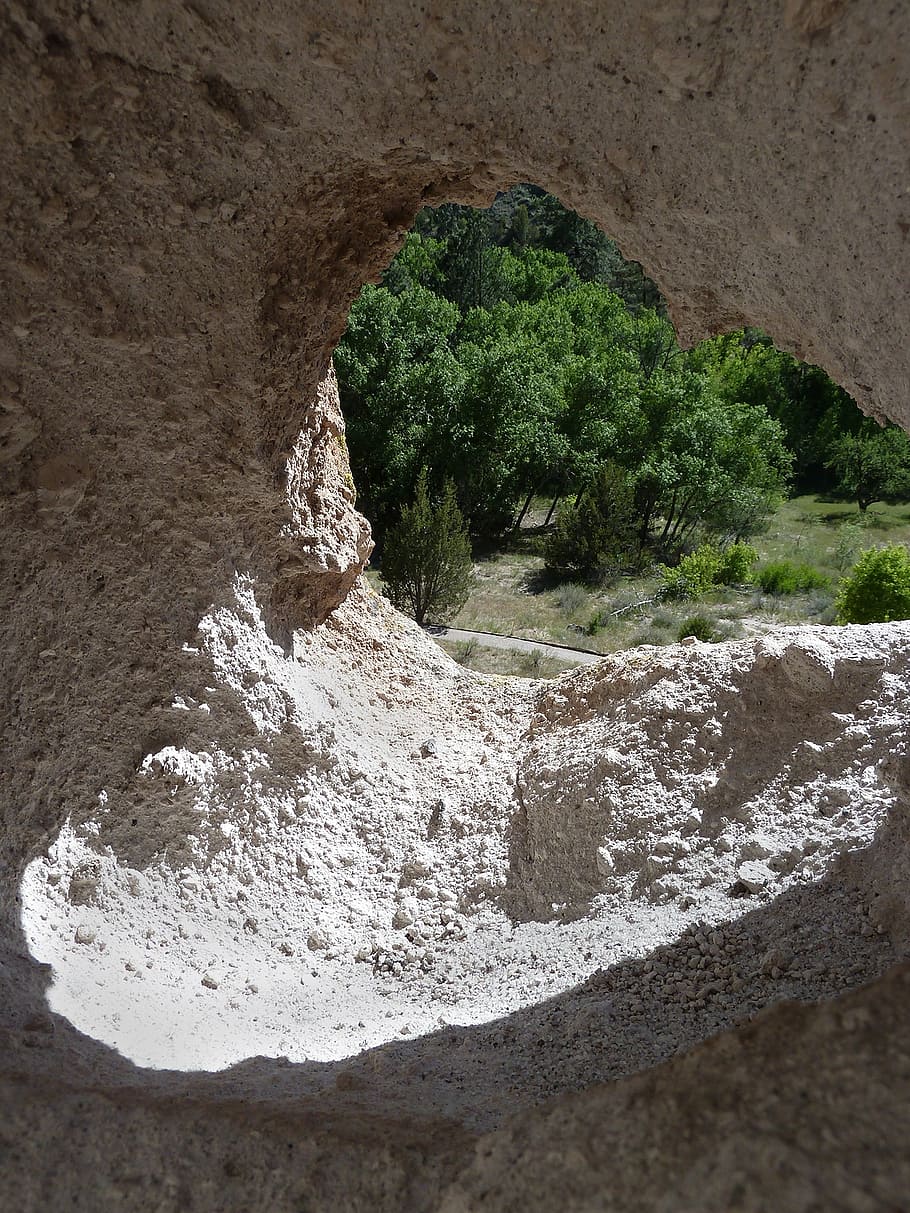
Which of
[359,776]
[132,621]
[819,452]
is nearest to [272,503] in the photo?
[132,621]

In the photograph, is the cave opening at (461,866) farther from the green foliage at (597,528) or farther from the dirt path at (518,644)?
the green foliage at (597,528)

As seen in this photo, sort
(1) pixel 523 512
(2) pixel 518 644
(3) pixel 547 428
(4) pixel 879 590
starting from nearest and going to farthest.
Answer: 1. (4) pixel 879 590
2. (2) pixel 518 644
3. (3) pixel 547 428
4. (1) pixel 523 512

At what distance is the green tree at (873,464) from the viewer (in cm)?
2712

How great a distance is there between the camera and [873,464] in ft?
89.2

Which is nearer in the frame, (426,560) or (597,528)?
(426,560)

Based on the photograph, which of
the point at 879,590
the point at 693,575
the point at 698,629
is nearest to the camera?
the point at 879,590

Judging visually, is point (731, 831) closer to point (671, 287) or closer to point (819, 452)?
point (671, 287)

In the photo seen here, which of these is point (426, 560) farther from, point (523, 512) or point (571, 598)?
point (523, 512)

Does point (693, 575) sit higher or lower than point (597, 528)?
lower

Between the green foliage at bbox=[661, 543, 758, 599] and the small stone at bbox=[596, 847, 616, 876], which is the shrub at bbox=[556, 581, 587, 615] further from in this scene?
the small stone at bbox=[596, 847, 616, 876]

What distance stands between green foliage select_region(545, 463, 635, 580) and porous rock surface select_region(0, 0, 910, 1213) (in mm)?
13930

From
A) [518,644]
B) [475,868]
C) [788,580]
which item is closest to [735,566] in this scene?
[788,580]

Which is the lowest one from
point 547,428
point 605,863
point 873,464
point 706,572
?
point 605,863

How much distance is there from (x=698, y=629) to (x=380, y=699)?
34.3 ft
